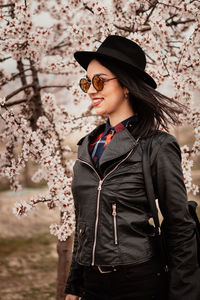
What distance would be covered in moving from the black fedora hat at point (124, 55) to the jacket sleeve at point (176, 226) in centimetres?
48

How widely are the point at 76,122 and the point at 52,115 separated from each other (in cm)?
40

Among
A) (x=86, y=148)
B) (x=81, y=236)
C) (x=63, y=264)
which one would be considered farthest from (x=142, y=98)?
(x=63, y=264)

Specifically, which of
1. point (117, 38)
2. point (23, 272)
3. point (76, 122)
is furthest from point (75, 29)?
point (23, 272)

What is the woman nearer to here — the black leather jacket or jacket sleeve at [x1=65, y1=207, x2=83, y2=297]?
the black leather jacket

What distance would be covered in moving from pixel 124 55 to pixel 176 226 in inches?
42.0

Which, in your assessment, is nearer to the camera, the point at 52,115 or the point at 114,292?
the point at 114,292

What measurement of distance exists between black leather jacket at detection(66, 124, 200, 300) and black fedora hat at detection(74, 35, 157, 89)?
1.36 ft

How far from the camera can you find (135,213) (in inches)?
76.2

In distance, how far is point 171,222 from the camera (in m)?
1.91

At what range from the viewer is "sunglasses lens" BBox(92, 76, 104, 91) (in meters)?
2.12

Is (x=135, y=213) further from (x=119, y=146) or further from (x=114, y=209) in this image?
(x=119, y=146)

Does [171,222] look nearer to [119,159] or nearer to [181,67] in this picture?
[119,159]

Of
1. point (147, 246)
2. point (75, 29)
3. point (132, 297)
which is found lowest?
point (132, 297)

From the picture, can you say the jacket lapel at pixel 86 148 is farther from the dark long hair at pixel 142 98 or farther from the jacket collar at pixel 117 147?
the dark long hair at pixel 142 98
